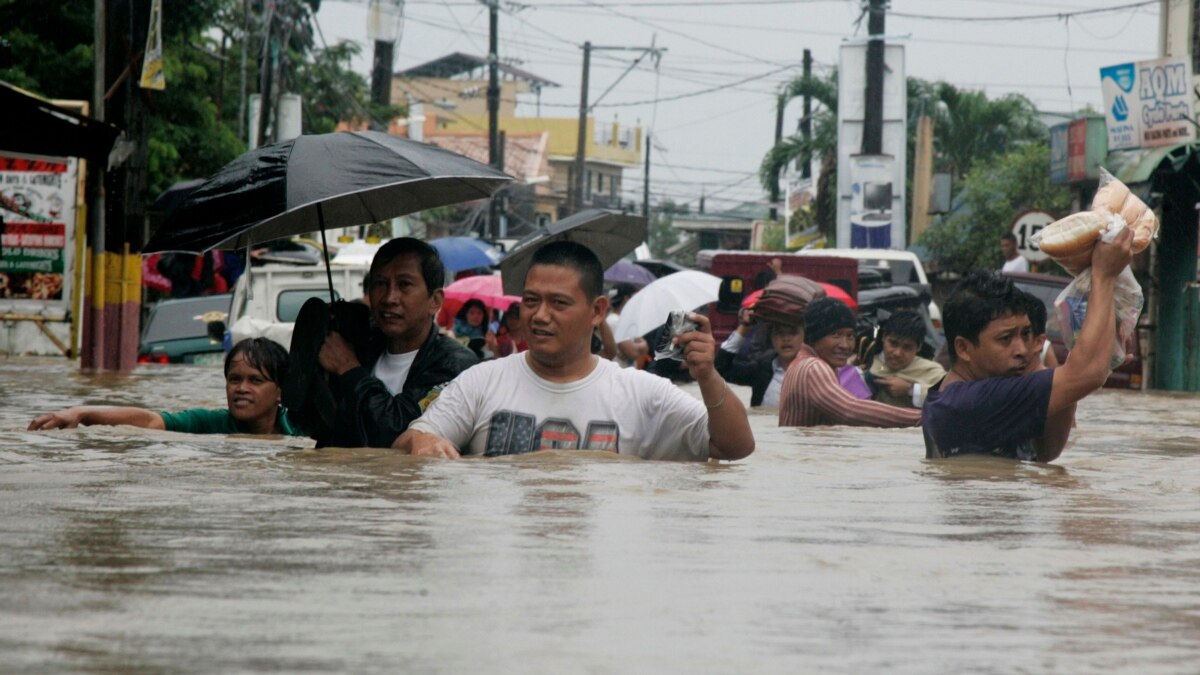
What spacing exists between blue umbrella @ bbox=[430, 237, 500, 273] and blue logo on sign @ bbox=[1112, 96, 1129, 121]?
9.90m

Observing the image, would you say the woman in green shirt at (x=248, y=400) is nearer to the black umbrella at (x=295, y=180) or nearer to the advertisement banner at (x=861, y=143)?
the black umbrella at (x=295, y=180)

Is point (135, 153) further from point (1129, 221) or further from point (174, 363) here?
point (1129, 221)

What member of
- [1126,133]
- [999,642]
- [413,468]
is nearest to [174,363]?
[1126,133]

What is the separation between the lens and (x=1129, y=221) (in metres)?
6.33

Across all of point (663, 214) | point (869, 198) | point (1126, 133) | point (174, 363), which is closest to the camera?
point (174, 363)

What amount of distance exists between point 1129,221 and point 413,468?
2.70 meters

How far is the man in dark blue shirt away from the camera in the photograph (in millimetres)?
6141

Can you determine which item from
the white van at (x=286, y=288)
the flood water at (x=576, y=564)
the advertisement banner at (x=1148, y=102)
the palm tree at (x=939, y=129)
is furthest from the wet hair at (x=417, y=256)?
the palm tree at (x=939, y=129)

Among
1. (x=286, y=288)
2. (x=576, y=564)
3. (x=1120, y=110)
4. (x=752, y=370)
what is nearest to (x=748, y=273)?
(x=1120, y=110)

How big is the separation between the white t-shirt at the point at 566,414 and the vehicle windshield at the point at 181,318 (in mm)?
16005

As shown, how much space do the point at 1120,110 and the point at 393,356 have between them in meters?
18.3

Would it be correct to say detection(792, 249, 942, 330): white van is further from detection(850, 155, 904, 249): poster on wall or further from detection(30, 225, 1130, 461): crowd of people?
detection(30, 225, 1130, 461): crowd of people

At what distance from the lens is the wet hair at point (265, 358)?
7.59 meters

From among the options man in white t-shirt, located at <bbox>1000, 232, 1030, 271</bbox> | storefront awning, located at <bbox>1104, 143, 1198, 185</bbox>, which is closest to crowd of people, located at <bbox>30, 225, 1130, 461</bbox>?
storefront awning, located at <bbox>1104, 143, 1198, 185</bbox>
